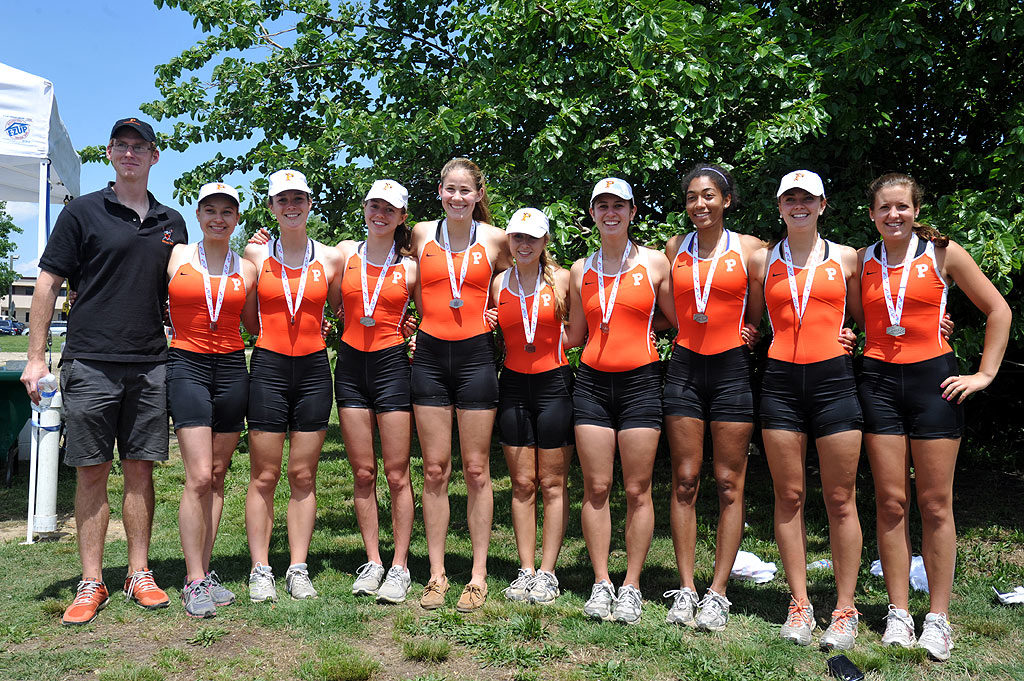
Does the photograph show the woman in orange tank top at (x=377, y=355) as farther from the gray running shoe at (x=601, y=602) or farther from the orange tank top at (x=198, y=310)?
the gray running shoe at (x=601, y=602)

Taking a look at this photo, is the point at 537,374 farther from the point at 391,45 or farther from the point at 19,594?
the point at 391,45

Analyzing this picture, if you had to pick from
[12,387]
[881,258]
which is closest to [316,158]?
[12,387]

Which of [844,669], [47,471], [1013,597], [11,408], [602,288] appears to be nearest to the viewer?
[844,669]

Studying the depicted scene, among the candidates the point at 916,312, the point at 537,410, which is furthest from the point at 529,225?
the point at 916,312

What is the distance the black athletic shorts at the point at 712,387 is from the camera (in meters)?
4.45

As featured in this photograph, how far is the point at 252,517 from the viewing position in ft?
16.3

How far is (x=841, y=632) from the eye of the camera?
4227 mm

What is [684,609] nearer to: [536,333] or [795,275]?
[536,333]

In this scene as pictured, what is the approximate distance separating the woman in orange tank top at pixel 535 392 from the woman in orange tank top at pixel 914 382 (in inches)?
66.7

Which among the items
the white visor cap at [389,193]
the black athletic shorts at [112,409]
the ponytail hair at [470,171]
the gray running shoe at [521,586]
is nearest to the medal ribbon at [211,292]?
the black athletic shorts at [112,409]

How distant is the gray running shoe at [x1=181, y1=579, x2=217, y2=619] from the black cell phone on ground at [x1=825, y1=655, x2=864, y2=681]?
333 centimetres

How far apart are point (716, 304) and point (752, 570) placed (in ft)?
6.90

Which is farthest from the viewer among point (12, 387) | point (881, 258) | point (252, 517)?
point (12, 387)

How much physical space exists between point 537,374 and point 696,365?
0.93 m
